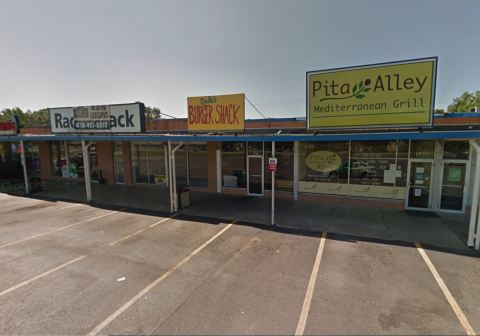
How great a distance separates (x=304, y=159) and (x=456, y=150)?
5636mm

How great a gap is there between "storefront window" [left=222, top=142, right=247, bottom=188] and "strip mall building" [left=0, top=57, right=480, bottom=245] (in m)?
0.05

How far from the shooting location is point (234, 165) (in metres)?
13.1

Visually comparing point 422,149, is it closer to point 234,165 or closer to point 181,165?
point 234,165

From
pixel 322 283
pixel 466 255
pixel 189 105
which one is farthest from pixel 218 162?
pixel 466 255

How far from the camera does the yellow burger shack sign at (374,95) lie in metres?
7.93

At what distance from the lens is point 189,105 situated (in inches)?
433

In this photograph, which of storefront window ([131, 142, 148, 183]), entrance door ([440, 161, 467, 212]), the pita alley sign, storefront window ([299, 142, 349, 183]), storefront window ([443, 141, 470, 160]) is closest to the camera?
storefront window ([443, 141, 470, 160])

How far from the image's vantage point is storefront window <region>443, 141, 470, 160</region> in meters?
9.19

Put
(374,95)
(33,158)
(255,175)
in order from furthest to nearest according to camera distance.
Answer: (33,158)
(255,175)
(374,95)

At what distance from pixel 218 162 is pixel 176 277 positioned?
8313 millimetres

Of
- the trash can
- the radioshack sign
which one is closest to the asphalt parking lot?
the trash can

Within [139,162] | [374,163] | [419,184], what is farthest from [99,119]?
[419,184]

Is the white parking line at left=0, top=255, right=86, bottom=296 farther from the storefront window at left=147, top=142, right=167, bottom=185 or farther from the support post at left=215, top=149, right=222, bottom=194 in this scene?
the storefront window at left=147, top=142, right=167, bottom=185

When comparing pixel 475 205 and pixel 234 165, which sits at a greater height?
pixel 234 165
